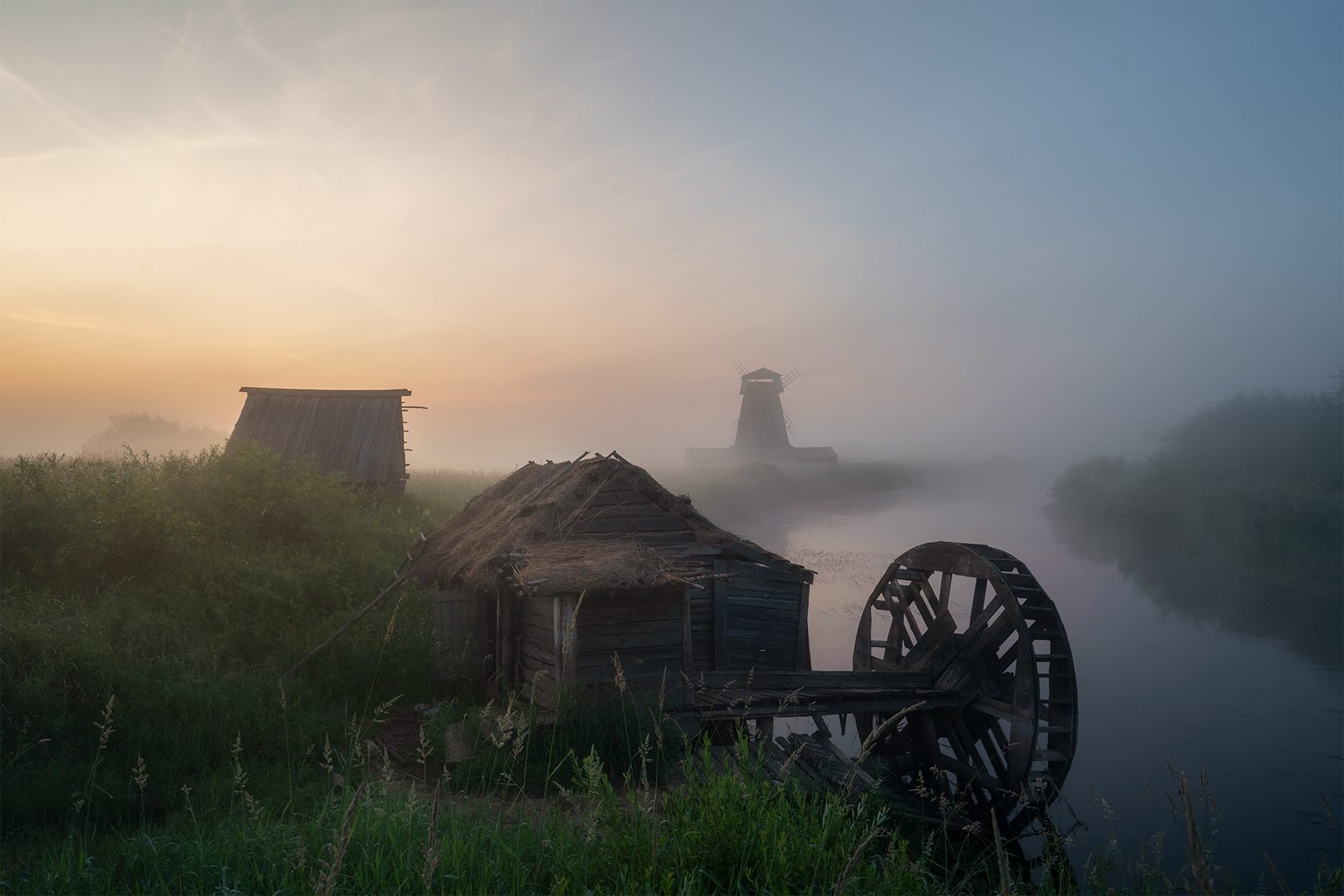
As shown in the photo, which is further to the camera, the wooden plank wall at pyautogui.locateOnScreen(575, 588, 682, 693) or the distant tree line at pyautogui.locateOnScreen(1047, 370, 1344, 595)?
the distant tree line at pyautogui.locateOnScreen(1047, 370, 1344, 595)

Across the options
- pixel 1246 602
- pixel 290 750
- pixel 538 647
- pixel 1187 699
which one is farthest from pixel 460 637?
pixel 1246 602

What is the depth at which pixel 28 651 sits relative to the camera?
1073 cm

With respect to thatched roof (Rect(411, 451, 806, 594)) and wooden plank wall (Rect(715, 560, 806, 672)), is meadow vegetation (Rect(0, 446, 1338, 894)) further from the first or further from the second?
Answer: wooden plank wall (Rect(715, 560, 806, 672))

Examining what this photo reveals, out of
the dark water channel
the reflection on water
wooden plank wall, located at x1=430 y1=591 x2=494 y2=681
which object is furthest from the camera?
the reflection on water

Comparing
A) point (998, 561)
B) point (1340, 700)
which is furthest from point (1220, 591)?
point (998, 561)

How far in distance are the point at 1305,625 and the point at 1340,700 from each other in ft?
25.2

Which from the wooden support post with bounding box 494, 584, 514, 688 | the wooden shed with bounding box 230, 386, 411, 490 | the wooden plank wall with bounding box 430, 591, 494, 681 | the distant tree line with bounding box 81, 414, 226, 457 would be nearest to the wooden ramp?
the wooden support post with bounding box 494, 584, 514, 688

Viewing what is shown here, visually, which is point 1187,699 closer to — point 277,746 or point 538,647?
point 538,647

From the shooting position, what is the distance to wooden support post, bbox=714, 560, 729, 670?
13.5 metres

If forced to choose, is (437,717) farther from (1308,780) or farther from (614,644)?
(1308,780)

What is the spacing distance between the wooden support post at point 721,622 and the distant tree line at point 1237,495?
26.3m

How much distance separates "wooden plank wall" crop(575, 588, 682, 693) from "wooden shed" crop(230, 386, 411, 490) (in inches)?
657

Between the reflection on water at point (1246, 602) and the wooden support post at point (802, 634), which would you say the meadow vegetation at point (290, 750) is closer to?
the wooden support post at point (802, 634)

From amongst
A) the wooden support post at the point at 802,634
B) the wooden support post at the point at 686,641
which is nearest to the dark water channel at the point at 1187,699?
the wooden support post at the point at 802,634
